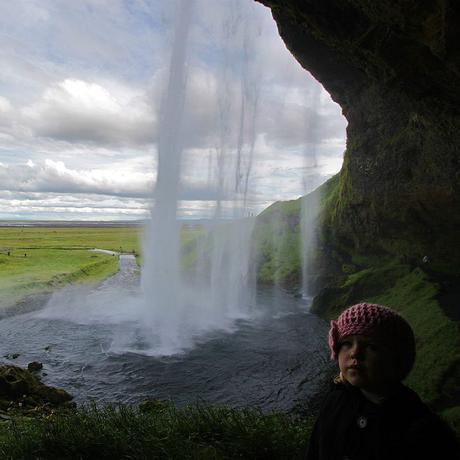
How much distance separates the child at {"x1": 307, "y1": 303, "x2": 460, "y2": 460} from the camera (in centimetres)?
259

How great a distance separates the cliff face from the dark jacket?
8.01m

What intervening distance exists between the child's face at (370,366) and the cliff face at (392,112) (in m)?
7.76

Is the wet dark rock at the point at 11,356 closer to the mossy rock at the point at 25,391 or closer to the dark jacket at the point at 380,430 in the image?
the mossy rock at the point at 25,391

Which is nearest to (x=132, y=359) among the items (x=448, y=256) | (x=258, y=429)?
(x=258, y=429)

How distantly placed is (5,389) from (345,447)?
1216 centimetres

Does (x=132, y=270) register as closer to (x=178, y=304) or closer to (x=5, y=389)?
(x=178, y=304)

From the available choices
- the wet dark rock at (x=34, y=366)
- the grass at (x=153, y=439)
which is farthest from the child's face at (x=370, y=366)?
the wet dark rock at (x=34, y=366)

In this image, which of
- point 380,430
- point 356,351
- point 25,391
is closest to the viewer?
point 380,430

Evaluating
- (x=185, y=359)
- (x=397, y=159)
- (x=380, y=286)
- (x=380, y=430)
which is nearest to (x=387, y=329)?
(x=380, y=430)

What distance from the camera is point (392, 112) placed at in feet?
69.2

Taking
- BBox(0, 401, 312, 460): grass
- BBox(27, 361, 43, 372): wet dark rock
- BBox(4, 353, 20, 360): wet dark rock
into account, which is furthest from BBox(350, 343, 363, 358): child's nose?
BBox(4, 353, 20, 360): wet dark rock

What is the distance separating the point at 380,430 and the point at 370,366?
16.9 inches

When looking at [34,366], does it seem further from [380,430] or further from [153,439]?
[380,430]

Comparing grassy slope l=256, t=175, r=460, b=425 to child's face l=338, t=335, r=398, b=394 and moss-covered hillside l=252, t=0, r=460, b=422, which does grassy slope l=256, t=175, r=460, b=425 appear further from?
child's face l=338, t=335, r=398, b=394
